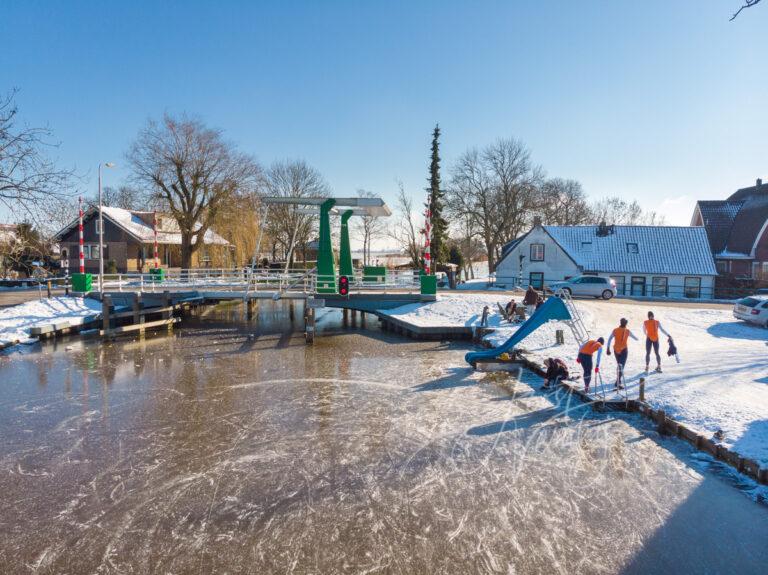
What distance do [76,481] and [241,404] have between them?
13.4 ft

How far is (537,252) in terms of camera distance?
3447 centimetres

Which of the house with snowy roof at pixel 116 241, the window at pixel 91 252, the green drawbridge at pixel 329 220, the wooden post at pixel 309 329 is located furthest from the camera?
the window at pixel 91 252

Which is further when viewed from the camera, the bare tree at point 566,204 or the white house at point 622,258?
the bare tree at point 566,204

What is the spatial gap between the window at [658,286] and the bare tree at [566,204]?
2400 centimetres

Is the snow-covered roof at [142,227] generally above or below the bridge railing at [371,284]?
above

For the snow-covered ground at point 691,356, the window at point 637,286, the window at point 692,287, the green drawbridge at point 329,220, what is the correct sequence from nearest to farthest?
the snow-covered ground at point 691,356 → the green drawbridge at point 329,220 → the window at point 692,287 → the window at point 637,286

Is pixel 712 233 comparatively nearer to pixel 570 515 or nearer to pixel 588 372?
pixel 588 372

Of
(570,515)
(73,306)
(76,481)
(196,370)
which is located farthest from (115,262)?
(570,515)

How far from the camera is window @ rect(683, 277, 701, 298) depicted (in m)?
31.4

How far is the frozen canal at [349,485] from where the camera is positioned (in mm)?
5461

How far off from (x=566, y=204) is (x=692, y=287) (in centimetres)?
2926

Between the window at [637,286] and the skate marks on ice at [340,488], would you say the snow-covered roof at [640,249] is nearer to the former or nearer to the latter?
the window at [637,286]

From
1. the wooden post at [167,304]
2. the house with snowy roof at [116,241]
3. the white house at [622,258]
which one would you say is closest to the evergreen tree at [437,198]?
the white house at [622,258]

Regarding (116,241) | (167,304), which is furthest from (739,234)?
(116,241)
